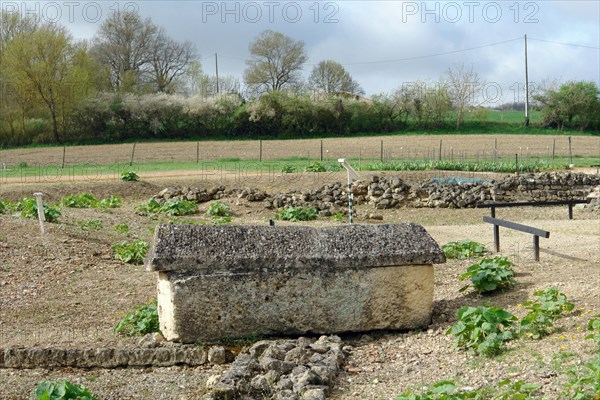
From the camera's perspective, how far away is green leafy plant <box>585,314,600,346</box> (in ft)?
20.8

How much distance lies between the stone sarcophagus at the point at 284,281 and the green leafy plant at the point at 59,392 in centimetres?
194

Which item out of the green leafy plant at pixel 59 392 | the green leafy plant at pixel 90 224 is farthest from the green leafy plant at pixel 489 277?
the green leafy plant at pixel 90 224

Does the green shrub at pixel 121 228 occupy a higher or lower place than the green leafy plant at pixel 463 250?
higher

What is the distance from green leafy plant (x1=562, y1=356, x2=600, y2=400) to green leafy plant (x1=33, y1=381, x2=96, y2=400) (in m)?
3.30

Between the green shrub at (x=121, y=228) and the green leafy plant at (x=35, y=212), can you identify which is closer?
the green leafy plant at (x=35, y=212)

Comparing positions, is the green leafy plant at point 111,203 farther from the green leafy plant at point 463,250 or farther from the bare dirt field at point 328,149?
the bare dirt field at point 328,149

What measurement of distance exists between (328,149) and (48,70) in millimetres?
18194

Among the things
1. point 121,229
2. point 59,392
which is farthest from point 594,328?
point 121,229

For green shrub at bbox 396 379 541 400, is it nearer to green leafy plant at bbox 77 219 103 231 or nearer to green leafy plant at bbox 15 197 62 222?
green leafy plant at bbox 77 219 103 231

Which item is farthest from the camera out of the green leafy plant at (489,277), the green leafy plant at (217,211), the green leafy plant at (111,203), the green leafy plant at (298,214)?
the green leafy plant at (111,203)

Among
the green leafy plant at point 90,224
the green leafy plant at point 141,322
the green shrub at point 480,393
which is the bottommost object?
the green leafy plant at point 141,322

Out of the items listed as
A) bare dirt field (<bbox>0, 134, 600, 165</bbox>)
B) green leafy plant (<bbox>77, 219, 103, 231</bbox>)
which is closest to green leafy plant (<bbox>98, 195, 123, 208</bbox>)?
green leafy plant (<bbox>77, 219, 103, 231</bbox>)

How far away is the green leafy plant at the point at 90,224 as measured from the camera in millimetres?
14875

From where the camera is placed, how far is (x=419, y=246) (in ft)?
27.4
